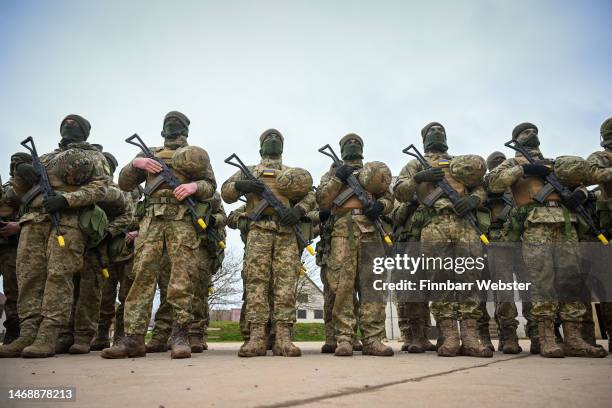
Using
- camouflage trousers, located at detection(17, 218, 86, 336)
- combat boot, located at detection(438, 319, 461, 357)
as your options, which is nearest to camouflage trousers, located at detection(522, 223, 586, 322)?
combat boot, located at detection(438, 319, 461, 357)

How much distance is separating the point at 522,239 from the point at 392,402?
4.33 metres

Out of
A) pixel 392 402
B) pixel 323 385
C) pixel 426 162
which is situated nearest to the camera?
pixel 392 402

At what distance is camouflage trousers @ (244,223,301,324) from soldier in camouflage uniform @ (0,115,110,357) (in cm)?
204

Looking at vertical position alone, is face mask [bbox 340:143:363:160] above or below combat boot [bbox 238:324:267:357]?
above

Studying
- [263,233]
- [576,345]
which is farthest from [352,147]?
[576,345]

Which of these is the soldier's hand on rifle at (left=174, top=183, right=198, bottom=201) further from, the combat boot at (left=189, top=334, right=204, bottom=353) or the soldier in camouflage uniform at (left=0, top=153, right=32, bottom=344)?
the soldier in camouflage uniform at (left=0, top=153, right=32, bottom=344)

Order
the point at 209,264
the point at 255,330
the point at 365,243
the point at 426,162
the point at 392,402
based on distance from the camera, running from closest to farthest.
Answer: the point at 392,402 → the point at 255,330 → the point at 365,243 → the point at 426,162 → the point at 209,264

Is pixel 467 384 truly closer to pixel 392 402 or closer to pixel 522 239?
pixel 392 402

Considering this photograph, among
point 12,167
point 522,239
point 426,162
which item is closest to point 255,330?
point 426,162

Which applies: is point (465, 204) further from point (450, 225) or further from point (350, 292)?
point (350, 292)

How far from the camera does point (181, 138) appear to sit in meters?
5.75

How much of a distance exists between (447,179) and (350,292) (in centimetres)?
207

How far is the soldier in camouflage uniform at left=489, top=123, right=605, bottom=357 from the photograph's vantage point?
16.9 ft

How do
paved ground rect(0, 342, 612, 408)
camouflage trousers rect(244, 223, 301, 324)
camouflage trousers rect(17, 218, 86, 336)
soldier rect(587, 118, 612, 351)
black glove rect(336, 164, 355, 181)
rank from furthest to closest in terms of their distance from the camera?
1. black glove rect(336, 164, 355, 181)
2. soldier rect(587, 118, 612, 351)
3. camouflage trousers rect(244, 223, 301, 324)
4. camouflage trousers rect(17, 218, 86, 336)
5. paved ground rect(0, 342, 612, 408)
